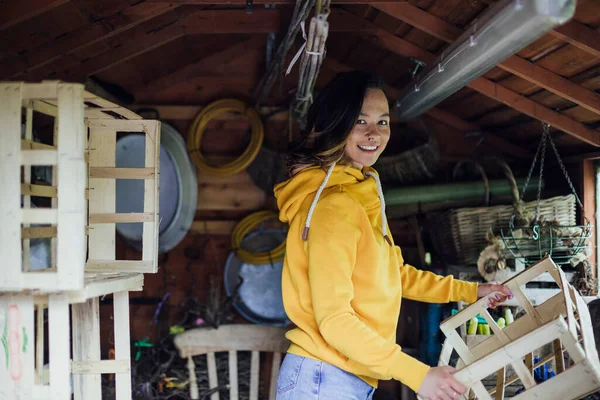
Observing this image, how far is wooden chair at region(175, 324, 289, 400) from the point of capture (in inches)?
167

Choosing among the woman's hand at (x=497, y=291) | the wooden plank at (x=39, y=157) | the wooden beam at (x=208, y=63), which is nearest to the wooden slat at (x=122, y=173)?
the wooden plank at (x=39, y=157)

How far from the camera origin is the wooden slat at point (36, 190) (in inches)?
80.8

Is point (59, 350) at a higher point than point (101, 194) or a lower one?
lower

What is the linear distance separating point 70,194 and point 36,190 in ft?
2.02

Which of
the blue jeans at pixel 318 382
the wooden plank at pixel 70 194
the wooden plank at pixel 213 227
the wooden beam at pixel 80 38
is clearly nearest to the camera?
the wooden plank at pixel 70 194

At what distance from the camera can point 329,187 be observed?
209cm

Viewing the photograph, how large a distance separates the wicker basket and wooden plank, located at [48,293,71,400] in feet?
8.44

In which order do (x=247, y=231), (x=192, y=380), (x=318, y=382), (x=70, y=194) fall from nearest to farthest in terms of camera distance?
1. (x=70, y=194)
2. (x=318, y=382)
3. (x=192, y=380)
4. (x=247, y=231)

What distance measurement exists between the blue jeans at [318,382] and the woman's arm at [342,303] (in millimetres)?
151

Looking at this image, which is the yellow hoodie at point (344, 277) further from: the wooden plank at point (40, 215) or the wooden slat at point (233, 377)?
the wooden slat at point (233, 377)

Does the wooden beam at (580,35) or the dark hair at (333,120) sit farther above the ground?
the wooden beam at (580,35)

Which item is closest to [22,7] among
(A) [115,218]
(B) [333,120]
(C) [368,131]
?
(A) [115,218]

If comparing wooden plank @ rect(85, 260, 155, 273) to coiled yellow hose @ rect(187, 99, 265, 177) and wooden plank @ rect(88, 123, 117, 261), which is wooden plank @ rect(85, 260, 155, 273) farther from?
coiled yellow hose @ rect(187, 99, 265, 177)

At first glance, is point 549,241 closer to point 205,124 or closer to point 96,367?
point 96,367
